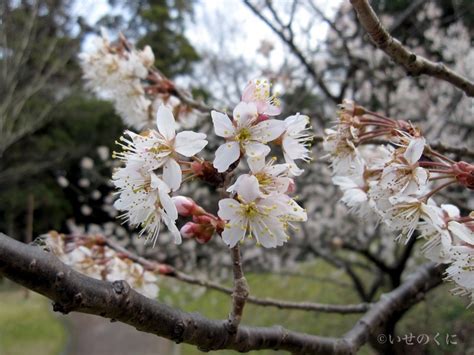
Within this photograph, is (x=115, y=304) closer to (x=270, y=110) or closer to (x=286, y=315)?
(x=270, y=110)

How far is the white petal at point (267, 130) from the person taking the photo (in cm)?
76

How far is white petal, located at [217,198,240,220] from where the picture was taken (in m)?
0.74

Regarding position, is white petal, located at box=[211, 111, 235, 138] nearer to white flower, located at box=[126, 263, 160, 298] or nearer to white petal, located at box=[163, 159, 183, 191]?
white petal, located at box=[163, 159, 183, 191]

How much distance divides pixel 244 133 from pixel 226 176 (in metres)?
0.08

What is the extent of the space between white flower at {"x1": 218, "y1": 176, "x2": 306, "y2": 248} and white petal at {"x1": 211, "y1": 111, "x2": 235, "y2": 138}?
94 millimetres

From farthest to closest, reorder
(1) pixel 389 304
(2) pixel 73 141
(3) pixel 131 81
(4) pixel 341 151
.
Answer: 1. (2) pixel 73 141
2. (3) pixel 131 81
3. (1) pixel 389 304
4. (4) pixel 341 151

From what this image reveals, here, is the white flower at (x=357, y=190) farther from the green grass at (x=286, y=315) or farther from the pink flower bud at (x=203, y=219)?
the green grass at (x=286, y=315)

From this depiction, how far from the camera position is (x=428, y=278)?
4.93ft

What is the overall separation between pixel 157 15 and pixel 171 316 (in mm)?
13485

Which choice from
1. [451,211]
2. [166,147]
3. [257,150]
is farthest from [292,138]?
[451,211]

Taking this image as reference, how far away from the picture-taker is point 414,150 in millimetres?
821

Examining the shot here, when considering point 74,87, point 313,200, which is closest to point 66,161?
point 74,87

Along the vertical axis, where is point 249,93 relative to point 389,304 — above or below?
above

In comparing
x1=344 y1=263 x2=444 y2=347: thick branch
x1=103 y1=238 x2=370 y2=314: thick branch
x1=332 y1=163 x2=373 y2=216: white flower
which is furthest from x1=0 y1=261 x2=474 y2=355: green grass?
x1=332 y1=163 x2=373 y2=216: white flower
